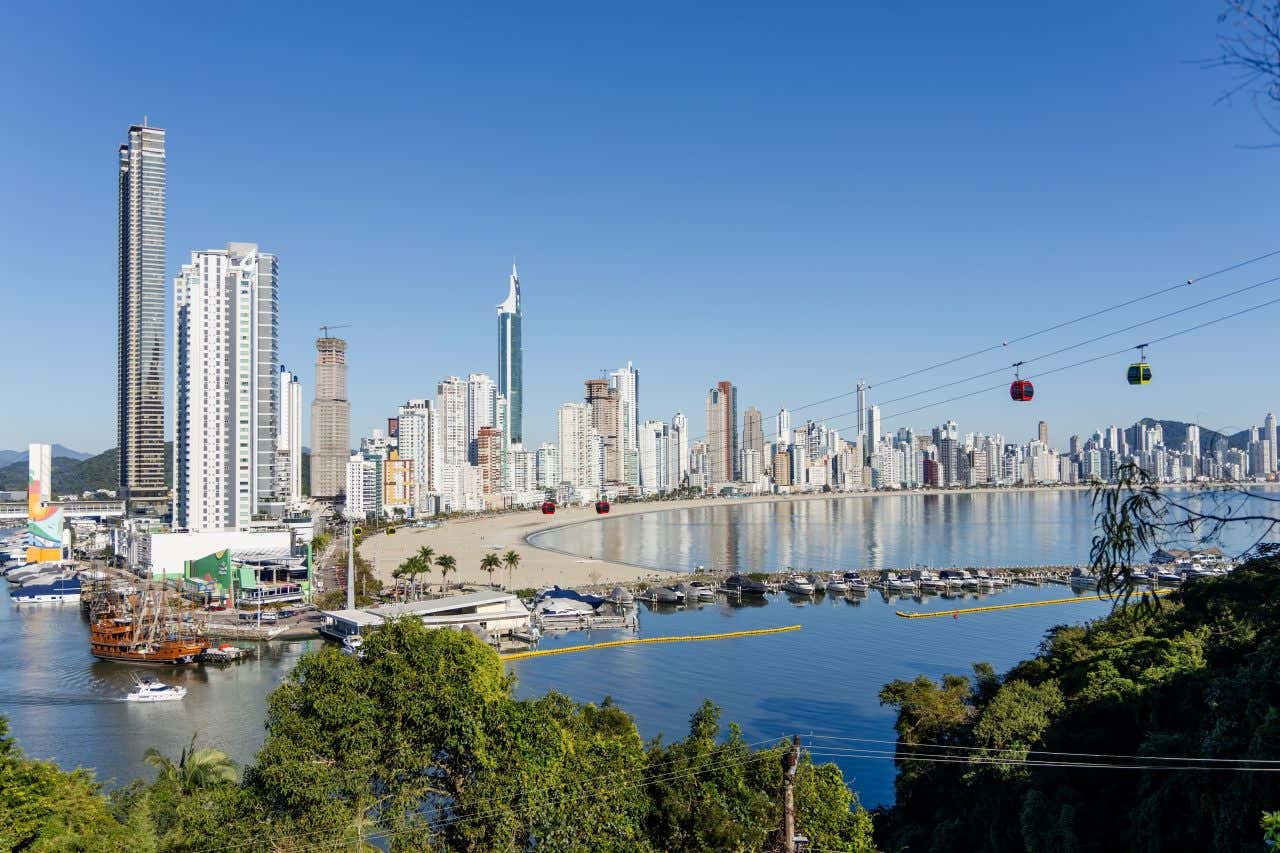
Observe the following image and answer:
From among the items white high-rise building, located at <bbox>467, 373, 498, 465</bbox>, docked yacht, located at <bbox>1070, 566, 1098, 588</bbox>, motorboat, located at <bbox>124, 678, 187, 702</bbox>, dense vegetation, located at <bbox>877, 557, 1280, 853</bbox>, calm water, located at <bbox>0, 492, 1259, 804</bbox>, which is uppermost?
white high-rise building, located at <bbox>467, 373, 498, 465</bbox>

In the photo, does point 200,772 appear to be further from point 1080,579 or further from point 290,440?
point 290,440

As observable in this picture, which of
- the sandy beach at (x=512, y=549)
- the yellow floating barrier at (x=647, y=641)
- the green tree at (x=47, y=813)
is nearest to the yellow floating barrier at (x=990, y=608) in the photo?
the yellow floating barrier at (x=647, y=641)

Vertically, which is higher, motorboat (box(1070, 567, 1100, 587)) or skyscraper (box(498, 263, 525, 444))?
skyscraper (box(498, 263, 525, 444))

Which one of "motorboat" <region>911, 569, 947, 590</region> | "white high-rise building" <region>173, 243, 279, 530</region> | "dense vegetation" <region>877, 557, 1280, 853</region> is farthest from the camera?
"white high-rise building" <region>173, 243, 279, 530</region>

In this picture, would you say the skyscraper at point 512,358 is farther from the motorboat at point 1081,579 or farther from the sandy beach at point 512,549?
the motorboat at point 1081,579

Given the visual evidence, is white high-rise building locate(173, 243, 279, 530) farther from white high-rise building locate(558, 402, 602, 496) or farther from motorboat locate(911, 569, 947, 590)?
→ white high-rise building locate(558, 402, 602, 496)

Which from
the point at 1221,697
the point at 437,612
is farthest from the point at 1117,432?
the point at 1221,697

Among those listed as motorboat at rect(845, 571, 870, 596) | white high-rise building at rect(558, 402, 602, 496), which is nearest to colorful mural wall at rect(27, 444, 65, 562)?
motorboat at rect(845, 571, 870, 596)
